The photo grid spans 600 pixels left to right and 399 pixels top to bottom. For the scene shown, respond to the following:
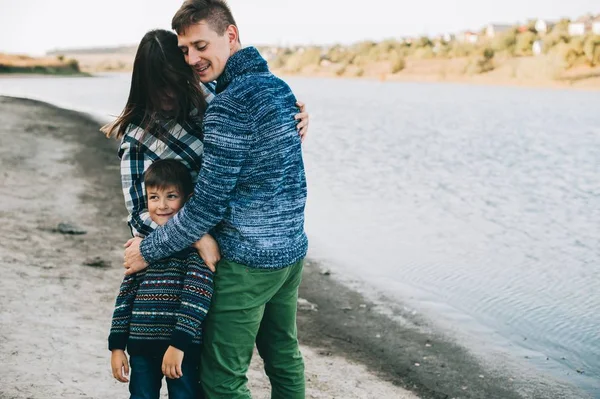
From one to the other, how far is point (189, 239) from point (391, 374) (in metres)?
2.33

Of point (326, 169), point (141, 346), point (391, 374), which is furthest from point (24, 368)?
point (326, 169)

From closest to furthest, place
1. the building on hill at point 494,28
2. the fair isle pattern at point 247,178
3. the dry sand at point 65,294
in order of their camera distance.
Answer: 1. the fair isle pattern at point 247,178
2. the dry sand at point 65,294
3. the building on hill at point 494,28

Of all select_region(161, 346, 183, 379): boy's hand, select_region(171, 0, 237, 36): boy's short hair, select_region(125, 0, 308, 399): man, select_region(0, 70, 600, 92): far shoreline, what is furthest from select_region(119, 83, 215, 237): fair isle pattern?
select_region(0, 70, 600, 92): far shoreline

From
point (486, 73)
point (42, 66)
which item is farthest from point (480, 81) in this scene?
point (42, 66)

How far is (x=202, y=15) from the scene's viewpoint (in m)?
2.12

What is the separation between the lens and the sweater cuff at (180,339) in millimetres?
2160

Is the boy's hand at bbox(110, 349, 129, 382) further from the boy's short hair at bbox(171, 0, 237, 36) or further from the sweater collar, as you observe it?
the boy's short hair at bbox(171, 0, 237, 36)

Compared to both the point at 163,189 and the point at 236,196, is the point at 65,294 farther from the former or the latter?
the point at 236,196

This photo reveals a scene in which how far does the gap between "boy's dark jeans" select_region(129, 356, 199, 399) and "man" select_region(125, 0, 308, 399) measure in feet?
0.23

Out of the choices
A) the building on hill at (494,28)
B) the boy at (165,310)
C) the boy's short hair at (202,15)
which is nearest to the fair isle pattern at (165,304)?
the boy at (165,310)

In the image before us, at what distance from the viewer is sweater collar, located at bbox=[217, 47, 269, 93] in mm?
2166

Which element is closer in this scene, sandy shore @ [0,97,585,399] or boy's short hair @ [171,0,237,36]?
boy's short hair @ [171,0,237,36]

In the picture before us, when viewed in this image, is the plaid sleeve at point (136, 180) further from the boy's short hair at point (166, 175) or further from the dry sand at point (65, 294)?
the dry sand at point (65, 294)

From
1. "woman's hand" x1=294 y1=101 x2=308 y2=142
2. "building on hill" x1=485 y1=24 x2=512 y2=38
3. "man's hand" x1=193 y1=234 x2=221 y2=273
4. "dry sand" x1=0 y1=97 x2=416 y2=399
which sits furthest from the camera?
"building on hill" x1=485 y1=24 x2=512 y2=38
